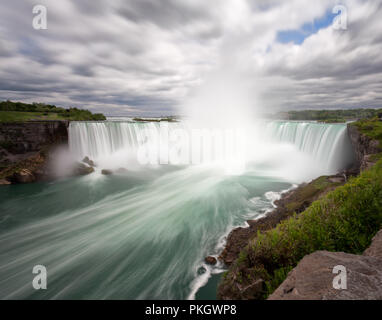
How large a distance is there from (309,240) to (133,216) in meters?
11.0

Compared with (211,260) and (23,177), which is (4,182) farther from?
(211,260)

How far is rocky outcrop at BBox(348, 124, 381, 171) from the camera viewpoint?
33.2 ft

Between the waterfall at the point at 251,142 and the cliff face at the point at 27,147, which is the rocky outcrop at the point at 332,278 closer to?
the waterfall at the point at 251,142

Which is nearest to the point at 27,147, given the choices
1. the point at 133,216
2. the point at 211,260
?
the point at 133,216

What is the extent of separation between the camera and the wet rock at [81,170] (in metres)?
22.6

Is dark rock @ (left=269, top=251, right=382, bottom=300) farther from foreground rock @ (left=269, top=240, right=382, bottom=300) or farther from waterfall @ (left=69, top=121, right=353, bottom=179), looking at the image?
waterfall @ (left=69, top=121, right=353, bottom=179)

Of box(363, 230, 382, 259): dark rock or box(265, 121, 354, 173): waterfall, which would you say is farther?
box(265, 121, 354, 173): waterfall

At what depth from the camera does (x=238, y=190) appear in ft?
54.4

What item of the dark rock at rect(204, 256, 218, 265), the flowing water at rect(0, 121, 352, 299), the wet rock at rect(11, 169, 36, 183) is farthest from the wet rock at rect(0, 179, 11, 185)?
the dark rock at rect(204, 256, 218, 265)

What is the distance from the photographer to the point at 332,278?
2.55m

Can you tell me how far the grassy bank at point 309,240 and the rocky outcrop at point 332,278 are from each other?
776mm

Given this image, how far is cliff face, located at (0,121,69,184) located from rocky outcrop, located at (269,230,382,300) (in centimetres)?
2673
